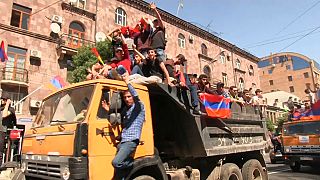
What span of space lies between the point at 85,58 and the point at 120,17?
26.0 ft

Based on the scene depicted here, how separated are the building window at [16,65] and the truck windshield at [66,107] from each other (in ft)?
50.2

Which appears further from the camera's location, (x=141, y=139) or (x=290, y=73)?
(x=290, y=73)

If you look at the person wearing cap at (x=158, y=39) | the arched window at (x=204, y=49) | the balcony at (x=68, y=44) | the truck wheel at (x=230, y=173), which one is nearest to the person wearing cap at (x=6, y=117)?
the person wearing cap at (x=158, y=39)

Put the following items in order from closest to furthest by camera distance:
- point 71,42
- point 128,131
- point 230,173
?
point 128,131 < point 230,173 < point 71,42

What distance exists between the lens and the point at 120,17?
1006 inches

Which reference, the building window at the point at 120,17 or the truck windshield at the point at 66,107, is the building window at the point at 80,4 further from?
the truck windshield at the point at 66,107

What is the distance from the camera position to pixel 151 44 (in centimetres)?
642

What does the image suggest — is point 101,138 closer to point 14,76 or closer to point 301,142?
point 301,142

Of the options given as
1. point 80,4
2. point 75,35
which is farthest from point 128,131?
point 80,4

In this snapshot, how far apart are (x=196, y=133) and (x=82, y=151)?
251 centimetres

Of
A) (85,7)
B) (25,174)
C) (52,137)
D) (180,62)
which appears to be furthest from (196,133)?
(85,7)

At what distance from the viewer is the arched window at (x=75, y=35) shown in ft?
70.3

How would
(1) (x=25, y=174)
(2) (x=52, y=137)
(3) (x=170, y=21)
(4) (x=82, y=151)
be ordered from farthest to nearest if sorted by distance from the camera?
(3) (x=170, y=21) < (1) (x=25, y=174) < (2) (x=52, y=137) < (4) (x=82, y=151)

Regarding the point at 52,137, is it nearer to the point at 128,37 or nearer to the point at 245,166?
the point at 128,37
